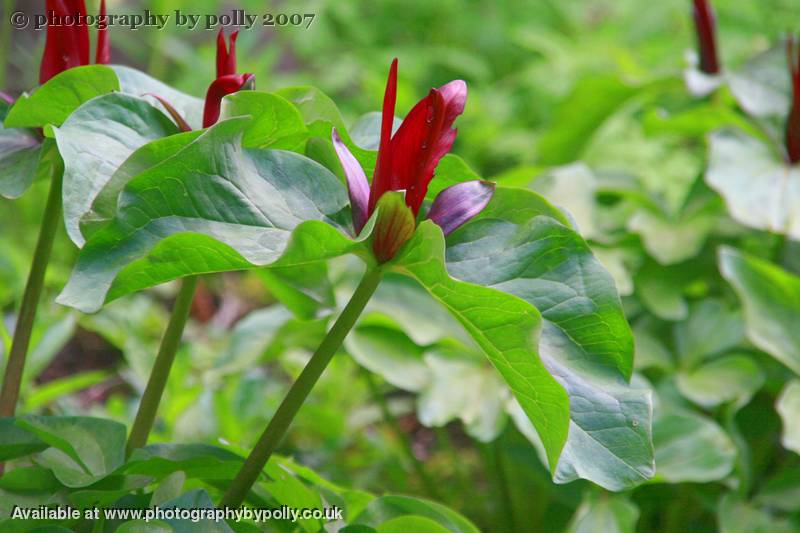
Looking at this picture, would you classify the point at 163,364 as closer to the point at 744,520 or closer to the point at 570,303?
the point at 570,303

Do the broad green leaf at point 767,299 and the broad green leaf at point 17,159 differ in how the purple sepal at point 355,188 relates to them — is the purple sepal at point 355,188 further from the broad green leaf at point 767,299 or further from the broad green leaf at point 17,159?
the broad green leaf at point 767,299

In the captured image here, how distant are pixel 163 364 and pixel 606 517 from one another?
52 centimetres

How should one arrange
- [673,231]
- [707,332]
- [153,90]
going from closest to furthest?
[153,90], [707,332], [673,231]

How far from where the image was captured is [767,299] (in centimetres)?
106

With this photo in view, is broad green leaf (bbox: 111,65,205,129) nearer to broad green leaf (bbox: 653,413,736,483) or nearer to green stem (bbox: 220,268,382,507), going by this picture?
green stem (bbox: 220,268,382,507)

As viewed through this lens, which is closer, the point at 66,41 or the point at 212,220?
the point at 212,220

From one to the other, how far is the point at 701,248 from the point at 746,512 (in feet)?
1.45

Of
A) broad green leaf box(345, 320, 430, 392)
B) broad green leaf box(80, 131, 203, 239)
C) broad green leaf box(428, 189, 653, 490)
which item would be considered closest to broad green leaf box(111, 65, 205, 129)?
broad green leaf box(80, 131, 203, 239)

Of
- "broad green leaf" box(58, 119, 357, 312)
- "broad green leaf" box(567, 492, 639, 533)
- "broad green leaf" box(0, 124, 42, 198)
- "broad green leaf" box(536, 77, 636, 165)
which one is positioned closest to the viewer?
"broad green leaf" box(58, 119, 357, 312)

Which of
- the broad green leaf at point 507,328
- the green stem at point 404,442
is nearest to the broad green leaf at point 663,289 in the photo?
the green stem at point 404,442

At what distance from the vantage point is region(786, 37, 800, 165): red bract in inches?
44.7

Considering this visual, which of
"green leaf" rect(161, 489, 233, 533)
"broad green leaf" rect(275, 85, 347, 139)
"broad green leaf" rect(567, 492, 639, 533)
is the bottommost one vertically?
"broad green leaf" rect(567, 492, 639, 533)

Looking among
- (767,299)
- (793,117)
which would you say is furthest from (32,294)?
(793,117)

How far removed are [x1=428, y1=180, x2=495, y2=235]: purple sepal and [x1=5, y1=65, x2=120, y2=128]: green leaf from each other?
25 cm
